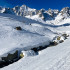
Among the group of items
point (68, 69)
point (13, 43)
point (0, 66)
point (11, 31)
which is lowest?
point (0, 66)

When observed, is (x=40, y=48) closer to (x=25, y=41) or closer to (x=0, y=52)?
(x=25, y=41)

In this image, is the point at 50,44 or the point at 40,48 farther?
the point at 50,44

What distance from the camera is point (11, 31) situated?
78.6 feet

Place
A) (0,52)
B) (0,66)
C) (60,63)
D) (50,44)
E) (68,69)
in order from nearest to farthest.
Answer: (68,69) < (60,63) < (0,66) < (0,52) < (50,44)

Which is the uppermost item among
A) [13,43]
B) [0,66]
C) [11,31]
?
[11,31]

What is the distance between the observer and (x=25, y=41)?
20859mm

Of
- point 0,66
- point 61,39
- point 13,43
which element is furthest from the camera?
point 61,39

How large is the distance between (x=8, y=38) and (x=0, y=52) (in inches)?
204

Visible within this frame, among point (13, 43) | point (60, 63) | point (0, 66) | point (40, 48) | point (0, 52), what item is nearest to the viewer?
point (60, 63)

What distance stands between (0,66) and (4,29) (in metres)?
11.2

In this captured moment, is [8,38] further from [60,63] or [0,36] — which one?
[60,63]

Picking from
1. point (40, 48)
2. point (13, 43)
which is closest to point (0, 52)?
point (13, 43)

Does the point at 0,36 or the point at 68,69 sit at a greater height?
the point at 0,36

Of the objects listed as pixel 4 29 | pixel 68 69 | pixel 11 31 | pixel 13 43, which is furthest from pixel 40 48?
pixel 68 69
